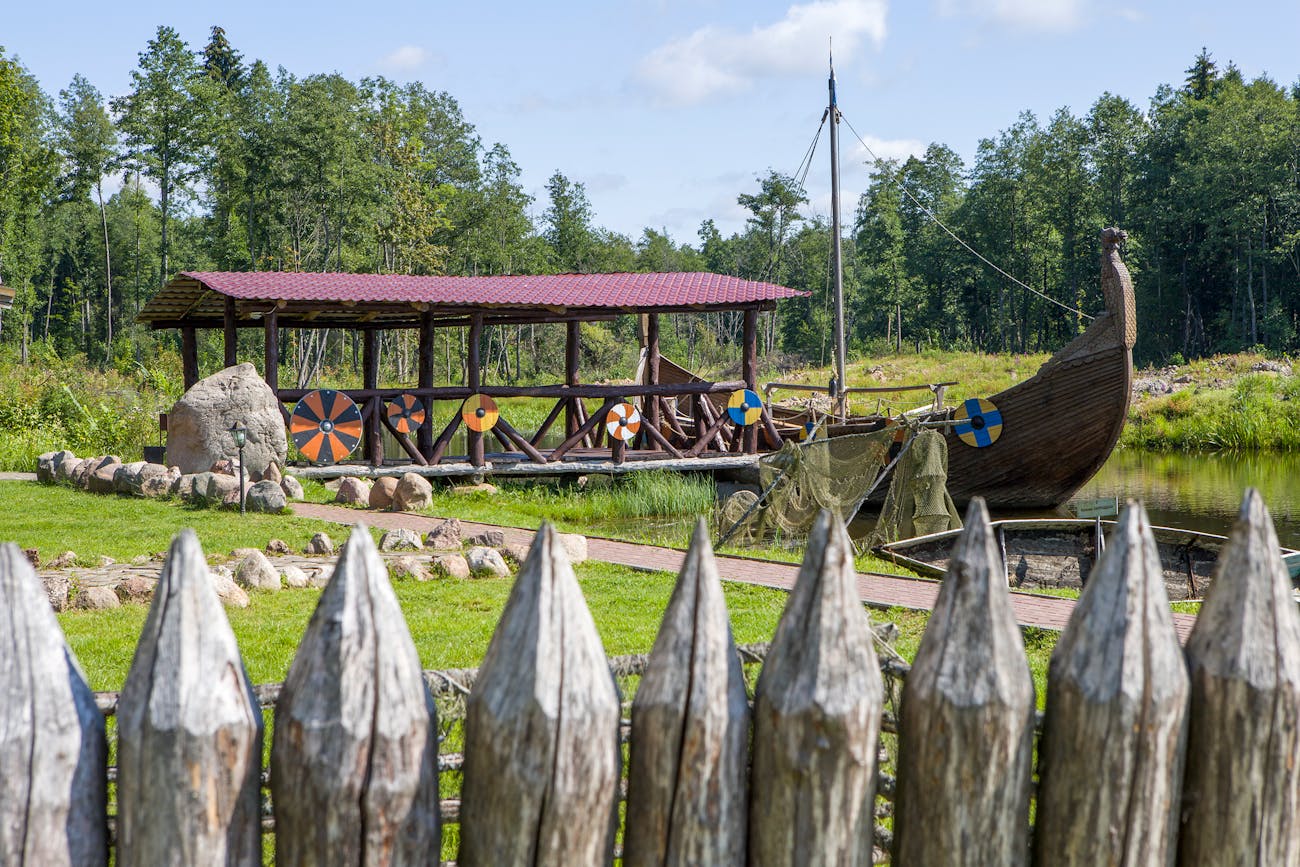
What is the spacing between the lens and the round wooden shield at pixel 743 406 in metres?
16.7

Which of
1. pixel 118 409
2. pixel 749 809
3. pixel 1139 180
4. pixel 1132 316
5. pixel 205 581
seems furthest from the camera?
pixel 1139 180

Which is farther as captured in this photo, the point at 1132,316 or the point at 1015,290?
the point at 1015,290

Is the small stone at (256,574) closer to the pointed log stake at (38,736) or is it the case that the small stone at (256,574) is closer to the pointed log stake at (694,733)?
the pointed log stake at (38,736)

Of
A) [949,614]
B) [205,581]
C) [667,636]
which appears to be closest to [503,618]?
[667,636]

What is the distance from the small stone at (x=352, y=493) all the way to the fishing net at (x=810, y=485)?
4.31m

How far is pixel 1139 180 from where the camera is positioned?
49188mm

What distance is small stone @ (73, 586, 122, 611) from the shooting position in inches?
251

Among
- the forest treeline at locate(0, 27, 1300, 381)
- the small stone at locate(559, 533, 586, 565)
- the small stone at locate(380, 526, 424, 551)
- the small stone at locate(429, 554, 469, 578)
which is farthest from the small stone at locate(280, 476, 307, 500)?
the forest treeline at locate(0, 27, 1300, 381)

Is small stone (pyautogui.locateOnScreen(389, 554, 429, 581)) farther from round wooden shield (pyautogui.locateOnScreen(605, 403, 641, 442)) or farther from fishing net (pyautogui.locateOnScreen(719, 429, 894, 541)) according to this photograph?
round wooden shield (pyautogui.locateOnScreen(605, 403, 641, 442))

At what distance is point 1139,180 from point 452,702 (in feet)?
173

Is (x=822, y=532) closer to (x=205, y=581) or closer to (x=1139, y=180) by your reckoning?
(x=205, y=581)

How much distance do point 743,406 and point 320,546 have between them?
9.03 meters

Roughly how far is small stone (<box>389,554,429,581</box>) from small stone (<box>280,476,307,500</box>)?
16.5 feet

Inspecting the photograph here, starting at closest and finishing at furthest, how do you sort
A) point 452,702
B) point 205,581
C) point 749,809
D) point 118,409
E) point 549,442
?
Answer: point 205,581
point 749,809
point 452,702
point 118,409
point 549,442
